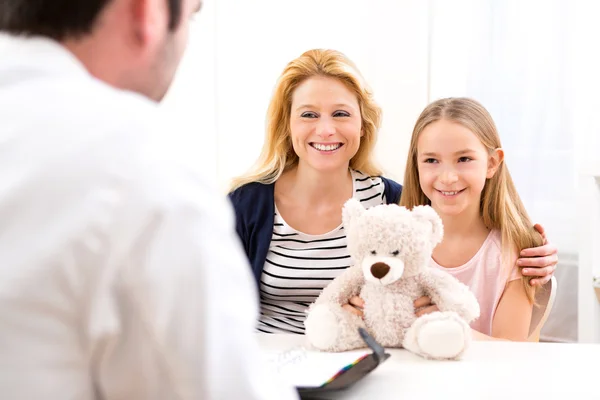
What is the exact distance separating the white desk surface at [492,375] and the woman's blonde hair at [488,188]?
37 cm

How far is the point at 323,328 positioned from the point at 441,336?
0.19 metres

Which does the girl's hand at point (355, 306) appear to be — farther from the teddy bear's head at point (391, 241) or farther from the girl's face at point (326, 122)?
the girl's face at point (326, 122)

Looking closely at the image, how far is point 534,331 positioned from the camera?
1.52 m

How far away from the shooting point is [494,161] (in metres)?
1.52

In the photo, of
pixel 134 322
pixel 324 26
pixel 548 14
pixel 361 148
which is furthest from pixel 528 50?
pixel 134 322

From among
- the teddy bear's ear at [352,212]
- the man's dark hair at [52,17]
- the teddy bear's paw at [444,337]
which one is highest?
the man's dark hair at [52,17]

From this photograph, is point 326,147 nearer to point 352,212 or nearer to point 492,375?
point 352,212

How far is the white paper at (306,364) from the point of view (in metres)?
0.92

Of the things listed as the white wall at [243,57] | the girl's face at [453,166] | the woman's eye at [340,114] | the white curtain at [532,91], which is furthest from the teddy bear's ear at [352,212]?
the white wall at [243,57]

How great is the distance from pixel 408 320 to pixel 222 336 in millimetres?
684

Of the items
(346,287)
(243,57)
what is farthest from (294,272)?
(243,57)

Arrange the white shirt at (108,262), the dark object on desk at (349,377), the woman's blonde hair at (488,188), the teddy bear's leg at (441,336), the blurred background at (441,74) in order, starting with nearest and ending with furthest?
the white shirt at (108,262)
the dark object on desk at (349,377)
the teddy bear's leg at (441,336)
the woman's blonde hair at (488,188)
the blurred background at (441,74)

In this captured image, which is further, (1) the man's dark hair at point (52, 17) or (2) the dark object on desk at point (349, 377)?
(2) the dark object on desk at point (349, 377)

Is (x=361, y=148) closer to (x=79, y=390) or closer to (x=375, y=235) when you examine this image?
(x=375, y=235)
